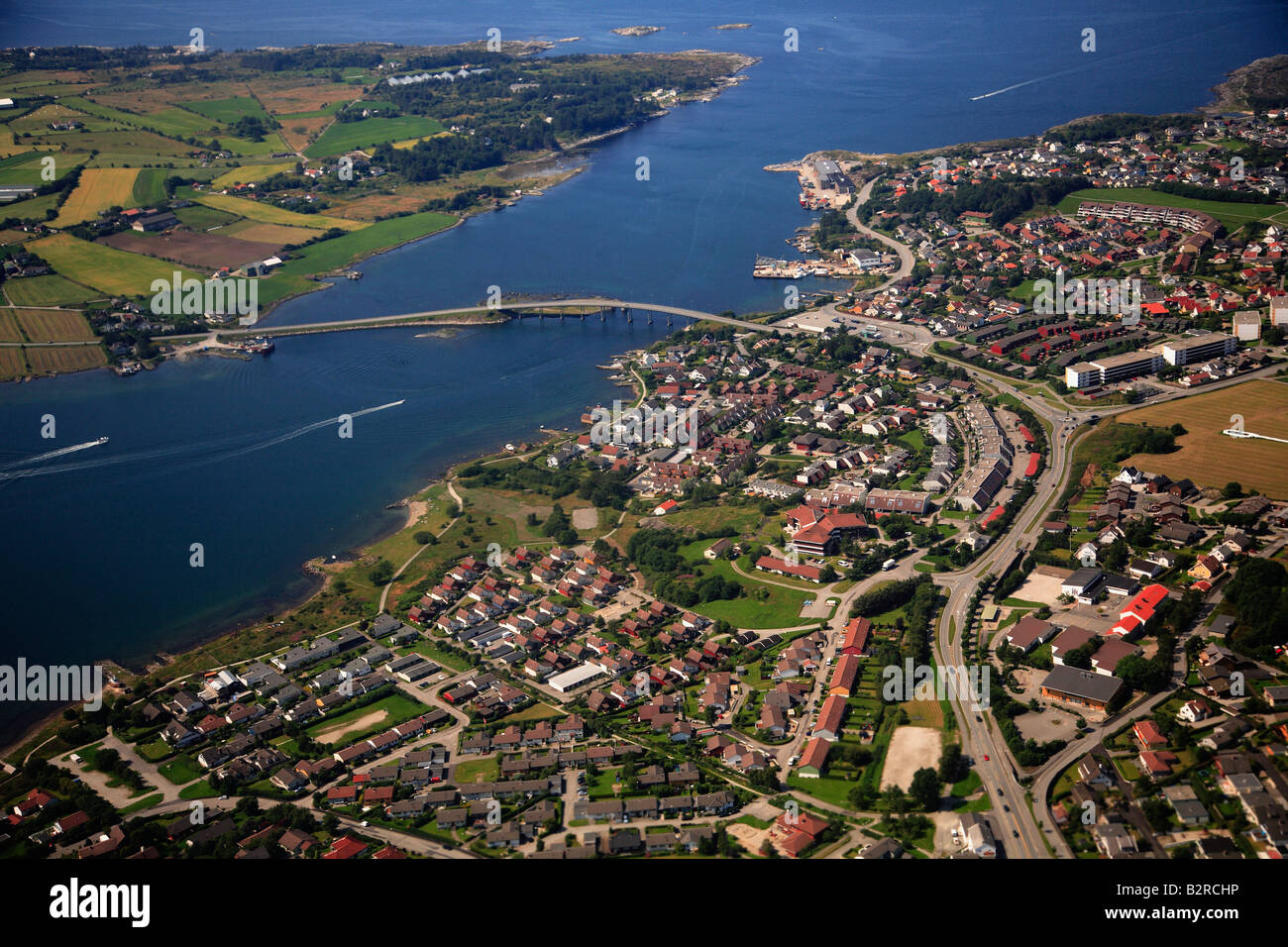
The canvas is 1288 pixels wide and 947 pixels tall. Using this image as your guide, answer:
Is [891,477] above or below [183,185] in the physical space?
below

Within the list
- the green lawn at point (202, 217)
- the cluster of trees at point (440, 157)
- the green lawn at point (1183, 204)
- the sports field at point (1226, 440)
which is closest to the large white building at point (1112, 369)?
the sports field at point (1226, 440)

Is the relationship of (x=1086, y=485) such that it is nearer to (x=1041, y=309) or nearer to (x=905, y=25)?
(x=1041, y=309)

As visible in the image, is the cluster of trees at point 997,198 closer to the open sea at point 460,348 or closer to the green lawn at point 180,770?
the open sea at point 460,348

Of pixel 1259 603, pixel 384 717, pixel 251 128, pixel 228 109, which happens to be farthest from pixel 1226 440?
pixel 228 109

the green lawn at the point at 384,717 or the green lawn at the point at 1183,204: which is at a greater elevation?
the green lawn at the point at 1183,204
